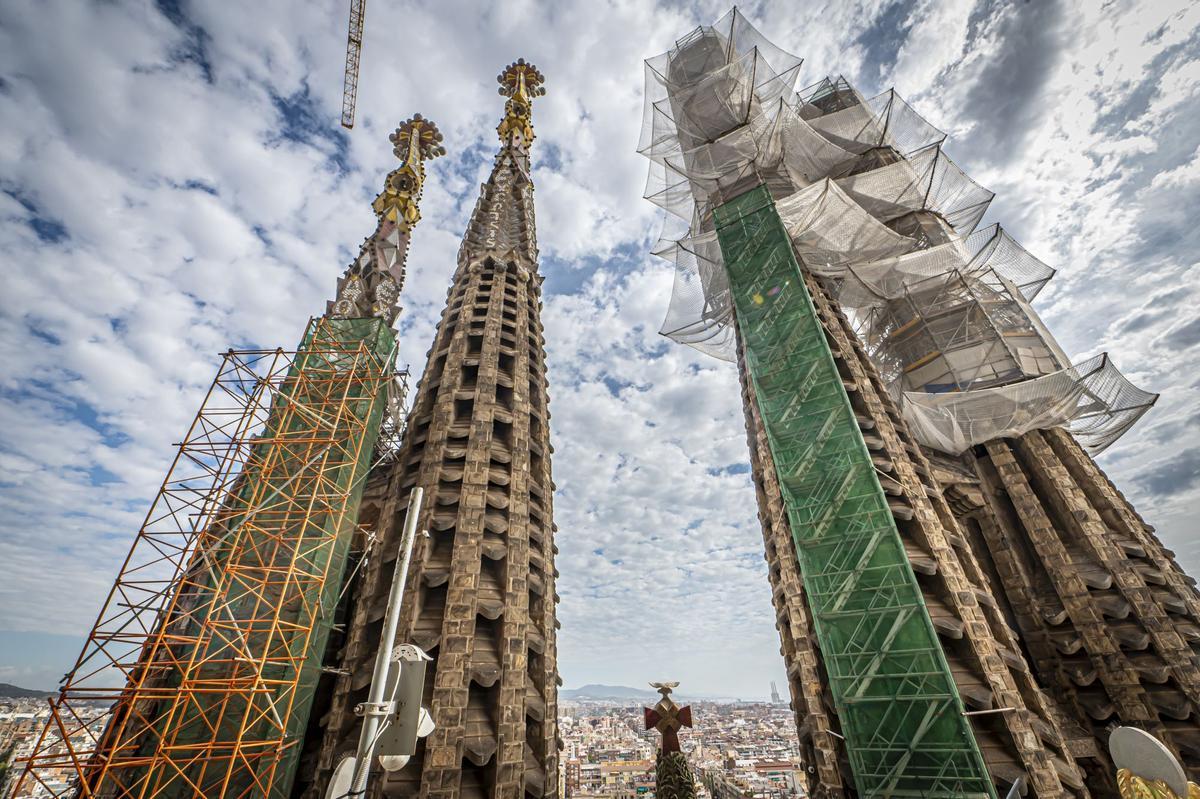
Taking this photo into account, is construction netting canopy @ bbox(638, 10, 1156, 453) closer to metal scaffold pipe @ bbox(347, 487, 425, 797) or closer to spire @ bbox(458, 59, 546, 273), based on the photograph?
spire @ bbox(458, 59, 546, 273)

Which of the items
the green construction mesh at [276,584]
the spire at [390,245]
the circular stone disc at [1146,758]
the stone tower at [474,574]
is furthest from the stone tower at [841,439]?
the spire at [390,245]

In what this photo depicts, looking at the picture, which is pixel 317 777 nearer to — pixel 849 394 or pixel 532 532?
pixel 532 532

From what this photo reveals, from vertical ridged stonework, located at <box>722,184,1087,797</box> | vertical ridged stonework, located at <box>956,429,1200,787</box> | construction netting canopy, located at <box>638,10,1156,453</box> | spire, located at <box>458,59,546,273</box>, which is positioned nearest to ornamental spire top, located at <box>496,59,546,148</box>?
spire, located at <box>458,59,546,273</box>

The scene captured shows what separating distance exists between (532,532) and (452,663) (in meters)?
6.61

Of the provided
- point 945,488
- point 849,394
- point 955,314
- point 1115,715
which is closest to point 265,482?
point 849,394

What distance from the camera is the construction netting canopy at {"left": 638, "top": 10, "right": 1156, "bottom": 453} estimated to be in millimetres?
29156

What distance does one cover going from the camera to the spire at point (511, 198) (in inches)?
1454

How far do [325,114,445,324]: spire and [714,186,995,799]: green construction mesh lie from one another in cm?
2314

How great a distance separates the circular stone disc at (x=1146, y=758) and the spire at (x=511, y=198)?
33.0m

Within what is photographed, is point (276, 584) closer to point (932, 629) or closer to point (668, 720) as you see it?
point (668, 720)

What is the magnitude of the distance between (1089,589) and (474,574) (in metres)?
26.3

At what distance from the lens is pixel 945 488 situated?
28438mm

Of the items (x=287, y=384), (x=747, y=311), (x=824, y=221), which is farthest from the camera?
(x=824, y=221)

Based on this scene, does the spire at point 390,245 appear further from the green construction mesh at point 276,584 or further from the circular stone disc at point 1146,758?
the circular stone disc at point 1146,758
